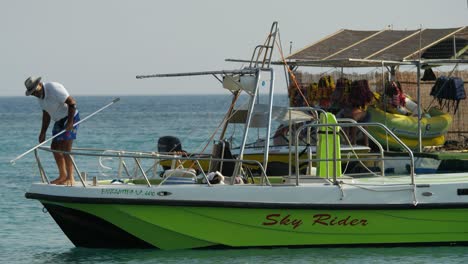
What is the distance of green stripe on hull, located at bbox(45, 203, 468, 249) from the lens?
47.6 feet

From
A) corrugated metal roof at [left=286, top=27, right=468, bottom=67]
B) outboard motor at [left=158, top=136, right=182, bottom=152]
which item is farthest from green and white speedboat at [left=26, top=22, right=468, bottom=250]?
corrugated metal roof at [left=286, top=27, right=468, bottom=67]

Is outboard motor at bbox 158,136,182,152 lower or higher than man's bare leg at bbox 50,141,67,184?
lower

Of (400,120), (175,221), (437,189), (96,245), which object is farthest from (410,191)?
(400,120)

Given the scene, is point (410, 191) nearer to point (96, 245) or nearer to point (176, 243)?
point (176, 243)

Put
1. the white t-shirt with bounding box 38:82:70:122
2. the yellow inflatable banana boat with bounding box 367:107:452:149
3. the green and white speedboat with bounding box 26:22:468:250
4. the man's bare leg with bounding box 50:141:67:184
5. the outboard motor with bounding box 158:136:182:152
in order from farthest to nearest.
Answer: the yellow inflatable banana boat with bounding box 367:107:452:149 < the outboard motor with bounding box 158:136:182:152 < the man's bare leg with bounding box 50:141:67:184 < the white t-shirt with bounding box 38:82:70:122 < the green and white speedboat with bounding box 26:22:468:250

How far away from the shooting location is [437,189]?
14789mm

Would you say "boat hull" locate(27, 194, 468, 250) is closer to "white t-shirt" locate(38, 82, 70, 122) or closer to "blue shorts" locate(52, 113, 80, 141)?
"blue shorts" locate(52, 113, 80, 141)

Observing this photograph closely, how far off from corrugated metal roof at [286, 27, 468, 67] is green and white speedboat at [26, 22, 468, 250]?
517 cm

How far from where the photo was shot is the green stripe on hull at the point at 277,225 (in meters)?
14.5

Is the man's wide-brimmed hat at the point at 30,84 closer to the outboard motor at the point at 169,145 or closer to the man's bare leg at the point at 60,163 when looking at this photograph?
the man's bare leg at the point at 60,163

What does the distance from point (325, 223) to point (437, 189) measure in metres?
1.47

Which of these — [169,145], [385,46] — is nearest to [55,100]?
[169,145]

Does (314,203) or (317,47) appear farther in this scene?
(317,47)

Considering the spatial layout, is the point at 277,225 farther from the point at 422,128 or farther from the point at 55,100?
the point at 422,128
